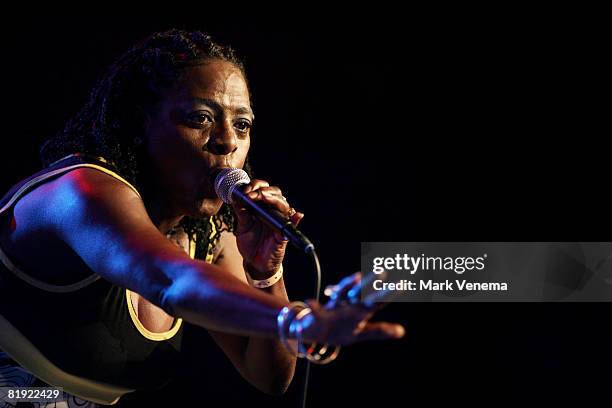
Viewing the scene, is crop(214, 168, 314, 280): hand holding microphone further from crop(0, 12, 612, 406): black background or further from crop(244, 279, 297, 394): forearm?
crop(0, 12, 612, 406): black background

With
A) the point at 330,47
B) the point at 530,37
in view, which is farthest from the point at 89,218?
the point at 530,37

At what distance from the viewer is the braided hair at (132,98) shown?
5.82 ft

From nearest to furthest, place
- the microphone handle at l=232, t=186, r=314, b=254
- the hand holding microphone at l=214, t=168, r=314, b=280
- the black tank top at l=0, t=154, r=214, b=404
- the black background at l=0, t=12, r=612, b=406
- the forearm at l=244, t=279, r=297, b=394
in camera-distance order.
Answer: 1. the microphone handle at l=232, t=186, r=314, b=254
2. the hand holding microphone at l=214, t=168, r=314, b=280
3. the black tank top at l=0, t=154, r=214, b=404
4. the forearm at l=244, t=279, r=297, b=394
5. the black background at l=0, t=12, r=612, b=406

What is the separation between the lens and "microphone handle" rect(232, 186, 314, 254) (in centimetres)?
127

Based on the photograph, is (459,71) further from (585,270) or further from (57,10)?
(57,10)

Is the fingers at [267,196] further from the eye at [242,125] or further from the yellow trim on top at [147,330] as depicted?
the yellow trim on top at [147,330]

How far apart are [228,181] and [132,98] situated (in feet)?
1.35

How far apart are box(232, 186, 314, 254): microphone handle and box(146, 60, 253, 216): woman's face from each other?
0.18 metres

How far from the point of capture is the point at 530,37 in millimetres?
3264

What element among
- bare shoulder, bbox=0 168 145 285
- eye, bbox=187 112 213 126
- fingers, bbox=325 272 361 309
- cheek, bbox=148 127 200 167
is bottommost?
fingers, bbox=325 272 361 309

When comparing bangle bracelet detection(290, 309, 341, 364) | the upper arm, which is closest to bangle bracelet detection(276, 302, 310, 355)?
bangle bracelet detection(290, 309, 341, 364)

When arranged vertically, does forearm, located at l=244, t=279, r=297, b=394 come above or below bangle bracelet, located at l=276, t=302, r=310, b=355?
above

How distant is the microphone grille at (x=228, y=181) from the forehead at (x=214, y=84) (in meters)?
0.20

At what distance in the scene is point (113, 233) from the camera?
1203 mm
